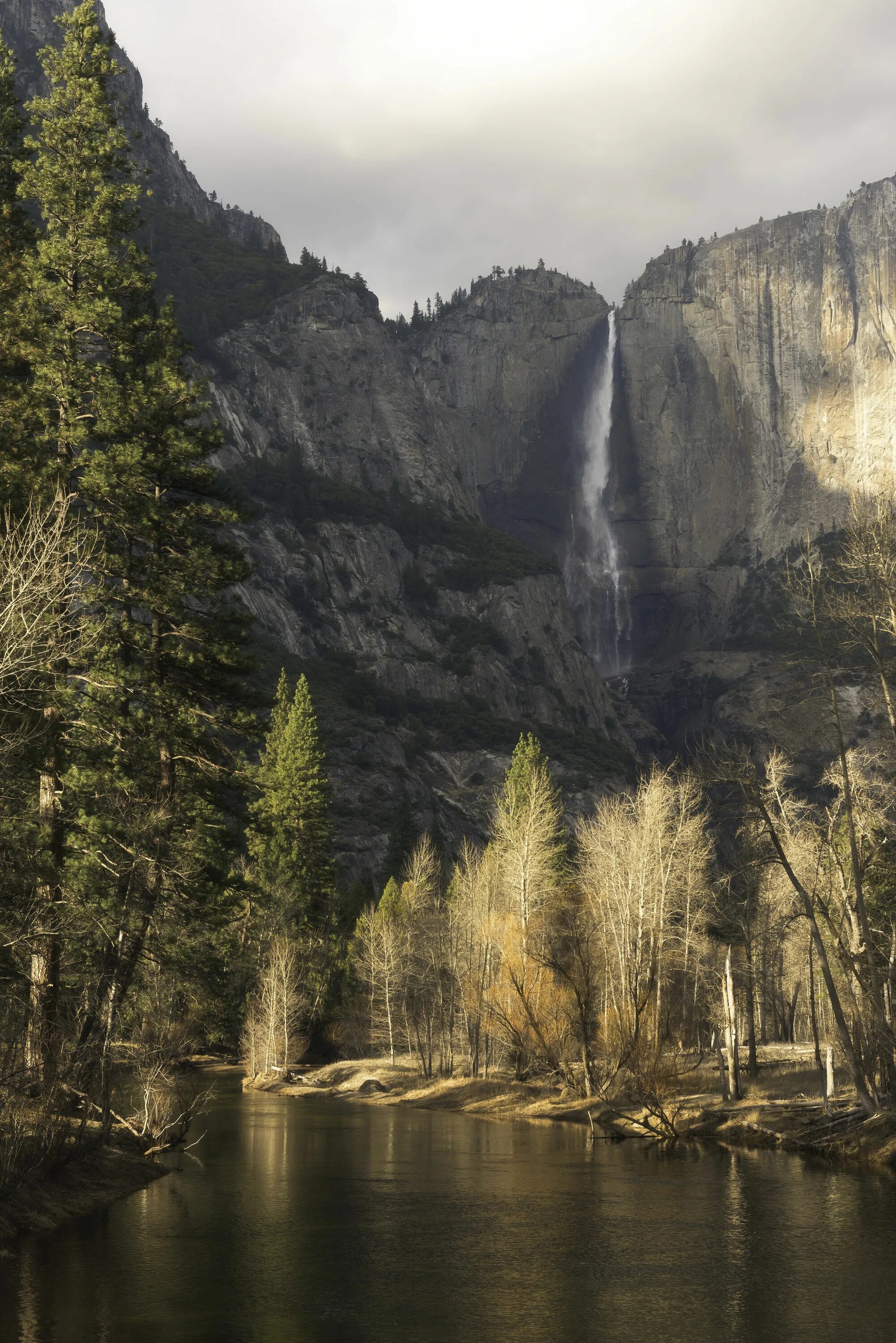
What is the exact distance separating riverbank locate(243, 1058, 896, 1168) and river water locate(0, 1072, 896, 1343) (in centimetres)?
175

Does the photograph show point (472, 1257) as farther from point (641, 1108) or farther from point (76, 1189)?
point (641, 1108)

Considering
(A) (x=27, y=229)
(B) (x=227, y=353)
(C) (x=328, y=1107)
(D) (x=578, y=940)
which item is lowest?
(C) (x=328, y=1107)

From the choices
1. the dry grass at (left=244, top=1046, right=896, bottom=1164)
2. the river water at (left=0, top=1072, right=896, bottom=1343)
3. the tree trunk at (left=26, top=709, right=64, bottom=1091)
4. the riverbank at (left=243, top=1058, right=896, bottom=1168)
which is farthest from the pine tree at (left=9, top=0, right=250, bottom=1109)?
the dry grass at (left=244, top=1046, right=896, bottom=1164)

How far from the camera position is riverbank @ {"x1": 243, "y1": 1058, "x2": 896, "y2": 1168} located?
118 feet

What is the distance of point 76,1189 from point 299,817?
56741mm

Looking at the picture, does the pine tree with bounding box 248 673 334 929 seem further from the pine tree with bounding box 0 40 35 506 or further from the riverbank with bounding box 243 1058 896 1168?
the pine tree with bounding box 0 40 35 506

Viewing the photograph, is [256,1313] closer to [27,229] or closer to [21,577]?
[21,577]

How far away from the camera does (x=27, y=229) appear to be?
32500 millimetres

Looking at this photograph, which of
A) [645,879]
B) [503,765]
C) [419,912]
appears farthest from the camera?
[503,765]

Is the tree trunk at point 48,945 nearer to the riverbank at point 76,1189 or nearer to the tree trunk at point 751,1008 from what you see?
the riverbank at point 76,1189

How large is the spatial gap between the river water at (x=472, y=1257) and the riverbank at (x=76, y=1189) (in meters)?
0.39

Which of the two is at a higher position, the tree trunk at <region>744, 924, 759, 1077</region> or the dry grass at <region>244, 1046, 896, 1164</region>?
the tree trunk at <region>744, 924, 759, 1077</region>

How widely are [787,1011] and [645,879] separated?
3033 centimetres

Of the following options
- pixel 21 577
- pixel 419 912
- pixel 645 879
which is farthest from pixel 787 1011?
pixel 21 577
